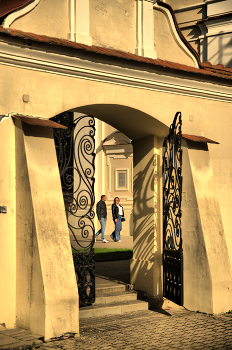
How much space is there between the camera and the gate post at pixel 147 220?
8.45 metres

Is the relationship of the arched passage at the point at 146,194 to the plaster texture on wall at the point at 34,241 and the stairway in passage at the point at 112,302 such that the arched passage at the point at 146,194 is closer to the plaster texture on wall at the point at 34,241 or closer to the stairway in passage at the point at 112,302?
the stairway in passage at the point at 112,302

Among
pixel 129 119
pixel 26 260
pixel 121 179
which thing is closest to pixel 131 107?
pixel 129 119

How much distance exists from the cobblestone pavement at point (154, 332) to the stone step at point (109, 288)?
2.40ft

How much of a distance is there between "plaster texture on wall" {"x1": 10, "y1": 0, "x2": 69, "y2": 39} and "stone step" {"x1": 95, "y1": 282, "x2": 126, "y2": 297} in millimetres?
4036

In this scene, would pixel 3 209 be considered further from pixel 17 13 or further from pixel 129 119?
pixel 129 119

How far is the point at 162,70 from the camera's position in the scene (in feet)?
26.1

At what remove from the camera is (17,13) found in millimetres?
6750

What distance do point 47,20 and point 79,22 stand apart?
0.52 m

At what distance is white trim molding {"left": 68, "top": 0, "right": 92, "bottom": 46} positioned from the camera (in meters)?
→ 7.30

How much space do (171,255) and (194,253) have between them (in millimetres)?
405

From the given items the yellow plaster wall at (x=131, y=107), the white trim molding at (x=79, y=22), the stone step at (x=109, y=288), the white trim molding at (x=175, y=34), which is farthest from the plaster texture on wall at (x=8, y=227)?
the white trim molding at (x=175, y=34)

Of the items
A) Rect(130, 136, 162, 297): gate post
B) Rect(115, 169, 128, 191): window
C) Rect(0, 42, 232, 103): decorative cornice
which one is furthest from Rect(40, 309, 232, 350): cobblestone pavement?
Rect(115, 169, 128, 191): window

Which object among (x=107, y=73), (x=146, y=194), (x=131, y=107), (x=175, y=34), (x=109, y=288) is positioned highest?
(x=175, y=34)

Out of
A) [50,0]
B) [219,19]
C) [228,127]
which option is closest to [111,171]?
[219,19]
